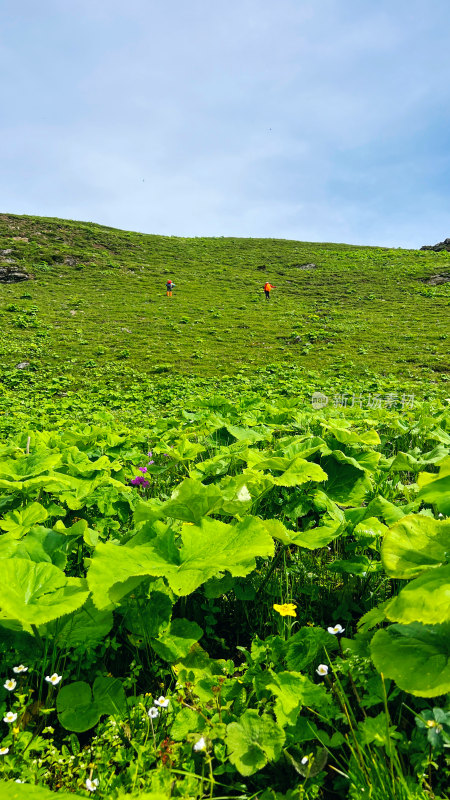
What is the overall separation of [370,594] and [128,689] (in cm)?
129

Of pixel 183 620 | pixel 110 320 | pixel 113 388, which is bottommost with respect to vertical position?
pixel 113 388

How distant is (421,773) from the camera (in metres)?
1.11

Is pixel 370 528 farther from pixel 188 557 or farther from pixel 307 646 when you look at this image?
pixel 188 557

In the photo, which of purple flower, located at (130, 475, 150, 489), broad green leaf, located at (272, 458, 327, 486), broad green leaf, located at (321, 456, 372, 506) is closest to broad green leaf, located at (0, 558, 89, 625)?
broad green leaf, located at (272, 458, 327, 486)

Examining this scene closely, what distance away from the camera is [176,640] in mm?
1679

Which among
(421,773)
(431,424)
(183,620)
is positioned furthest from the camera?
(431,424)

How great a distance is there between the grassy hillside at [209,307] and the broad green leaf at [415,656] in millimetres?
16022

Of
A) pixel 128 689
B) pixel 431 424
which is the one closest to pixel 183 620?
pixel 128 689

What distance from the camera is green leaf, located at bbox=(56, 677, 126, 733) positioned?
1.44 meters

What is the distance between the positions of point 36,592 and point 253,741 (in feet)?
3.26

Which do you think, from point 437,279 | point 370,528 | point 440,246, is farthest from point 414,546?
point 440,246

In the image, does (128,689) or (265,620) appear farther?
(265,620)

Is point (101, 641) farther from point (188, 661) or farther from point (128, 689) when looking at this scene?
point (188, 661)

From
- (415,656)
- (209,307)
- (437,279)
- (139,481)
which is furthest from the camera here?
(437,279)
